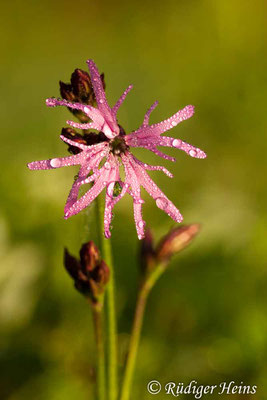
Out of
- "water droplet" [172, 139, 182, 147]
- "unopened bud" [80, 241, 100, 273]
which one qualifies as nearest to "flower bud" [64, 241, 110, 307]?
"unopened bud" [80, 241, 100, 273]

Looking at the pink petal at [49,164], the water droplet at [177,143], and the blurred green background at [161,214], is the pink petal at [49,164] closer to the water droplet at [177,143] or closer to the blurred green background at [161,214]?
the water droplet at [177,143]

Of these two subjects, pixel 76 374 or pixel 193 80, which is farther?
pixel 193 80

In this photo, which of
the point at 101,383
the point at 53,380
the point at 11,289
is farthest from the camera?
the point at 11,289

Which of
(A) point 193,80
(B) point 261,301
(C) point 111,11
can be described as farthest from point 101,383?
(C) point 111,11

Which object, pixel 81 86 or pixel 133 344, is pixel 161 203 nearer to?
pixel 81 86

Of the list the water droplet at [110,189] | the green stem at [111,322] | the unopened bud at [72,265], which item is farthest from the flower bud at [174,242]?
the water droplet at [110,189]

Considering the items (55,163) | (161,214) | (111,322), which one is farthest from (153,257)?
(161,214)

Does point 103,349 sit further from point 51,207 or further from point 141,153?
point 141,153
